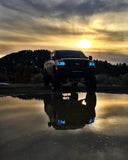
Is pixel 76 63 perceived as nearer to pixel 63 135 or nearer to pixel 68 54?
pixel 68 54

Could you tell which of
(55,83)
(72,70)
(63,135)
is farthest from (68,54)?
(63,135)

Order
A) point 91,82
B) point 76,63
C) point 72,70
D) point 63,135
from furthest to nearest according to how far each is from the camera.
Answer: point 91,82
point 76,63
point 72,70
point 63,135

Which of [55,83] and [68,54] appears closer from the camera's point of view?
[55,83]

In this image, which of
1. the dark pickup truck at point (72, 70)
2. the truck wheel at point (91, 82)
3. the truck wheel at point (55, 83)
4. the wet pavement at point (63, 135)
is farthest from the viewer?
the truck wheel at point (91, 82)

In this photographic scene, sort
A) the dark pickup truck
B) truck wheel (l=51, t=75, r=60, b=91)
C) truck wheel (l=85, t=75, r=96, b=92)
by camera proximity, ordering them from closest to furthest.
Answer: the dark pickup truck
truck wheel (l=51, t=75, r=60, b=91)
truck wheel (l=85, t=75, r=96, b=92)

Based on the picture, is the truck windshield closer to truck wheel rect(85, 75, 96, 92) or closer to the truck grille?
the truck grille

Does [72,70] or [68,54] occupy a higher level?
[68,54]

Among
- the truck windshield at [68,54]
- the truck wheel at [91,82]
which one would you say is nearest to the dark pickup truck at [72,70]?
the truck wheel at [91,82]

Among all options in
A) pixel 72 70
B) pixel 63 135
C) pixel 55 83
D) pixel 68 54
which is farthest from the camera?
pixel 68 54

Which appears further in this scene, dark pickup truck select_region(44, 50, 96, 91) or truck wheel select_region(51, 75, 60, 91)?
truck wheel select_region(51, 75, 60, 91)

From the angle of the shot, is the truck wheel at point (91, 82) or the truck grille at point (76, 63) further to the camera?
the truck wheel at point (91, 82)

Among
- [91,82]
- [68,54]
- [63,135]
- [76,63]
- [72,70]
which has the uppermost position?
[68,54]

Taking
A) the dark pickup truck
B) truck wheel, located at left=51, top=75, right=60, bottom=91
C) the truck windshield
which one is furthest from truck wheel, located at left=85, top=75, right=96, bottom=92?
truck wheel, located at left=51, top=75, right=60, bottom=91

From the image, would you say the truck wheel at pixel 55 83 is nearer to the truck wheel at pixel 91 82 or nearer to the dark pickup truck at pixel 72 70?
the dark pickup truck at pixel 72 70
